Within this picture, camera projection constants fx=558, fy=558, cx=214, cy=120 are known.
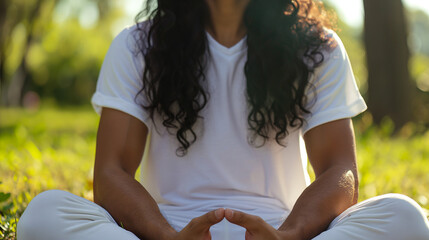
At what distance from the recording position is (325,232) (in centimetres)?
212

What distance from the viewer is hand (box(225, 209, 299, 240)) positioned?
2012mm

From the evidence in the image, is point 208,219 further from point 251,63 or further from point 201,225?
point 251,63

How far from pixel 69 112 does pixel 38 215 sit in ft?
65.6

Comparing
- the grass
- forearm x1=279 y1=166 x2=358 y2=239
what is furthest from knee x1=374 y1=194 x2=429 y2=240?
the grass

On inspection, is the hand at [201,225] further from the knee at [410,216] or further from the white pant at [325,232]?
the knee at [410,216]

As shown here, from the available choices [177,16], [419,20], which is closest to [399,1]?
[177,16]

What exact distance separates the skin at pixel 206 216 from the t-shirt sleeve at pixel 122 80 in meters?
0.04

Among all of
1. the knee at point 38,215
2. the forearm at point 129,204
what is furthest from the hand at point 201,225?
the knee at point 38,215

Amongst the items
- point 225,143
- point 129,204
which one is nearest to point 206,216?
point 129,204

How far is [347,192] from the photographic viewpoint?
2.35m

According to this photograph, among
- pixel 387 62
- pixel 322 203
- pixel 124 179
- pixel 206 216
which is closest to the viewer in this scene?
pixel 206 216

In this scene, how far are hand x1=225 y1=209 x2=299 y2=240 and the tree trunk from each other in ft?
22.4

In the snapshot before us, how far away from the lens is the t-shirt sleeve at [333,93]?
253 centimetres

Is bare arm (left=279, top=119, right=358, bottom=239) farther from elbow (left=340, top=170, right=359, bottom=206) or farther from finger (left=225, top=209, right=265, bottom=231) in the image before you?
finger (left=225, top=209, right=265, bottom=231)
